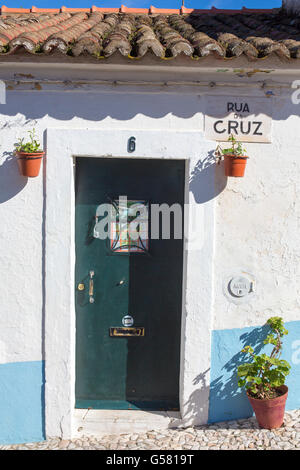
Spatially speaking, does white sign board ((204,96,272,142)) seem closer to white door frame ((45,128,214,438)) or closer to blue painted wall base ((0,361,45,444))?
white door frame ((45,128,214,438))

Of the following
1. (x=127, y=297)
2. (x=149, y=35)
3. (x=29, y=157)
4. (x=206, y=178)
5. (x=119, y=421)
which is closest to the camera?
(x=29, y=157)

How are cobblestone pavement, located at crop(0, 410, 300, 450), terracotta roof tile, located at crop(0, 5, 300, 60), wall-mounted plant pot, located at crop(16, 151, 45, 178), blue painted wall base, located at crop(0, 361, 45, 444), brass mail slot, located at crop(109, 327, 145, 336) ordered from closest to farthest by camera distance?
terracotta roof tile, located at crop(0, 5, 300, 60)
wall-mounted plant pot, located at crop(16, 151, 45, 178)
cobblestone pavement, located at crop(0, 410, 300, 450)
blue painted wall base, located at crop(0, 361, 45, 444)
brass mail slot, located at crop(109, 327, 145, 336)

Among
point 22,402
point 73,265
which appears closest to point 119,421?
point 22,402

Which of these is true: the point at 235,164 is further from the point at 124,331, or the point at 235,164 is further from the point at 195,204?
the point at 124,331

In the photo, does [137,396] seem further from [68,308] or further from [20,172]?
[20,172]

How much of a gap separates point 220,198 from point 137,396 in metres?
2.13

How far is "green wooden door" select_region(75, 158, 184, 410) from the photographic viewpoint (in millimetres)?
4461

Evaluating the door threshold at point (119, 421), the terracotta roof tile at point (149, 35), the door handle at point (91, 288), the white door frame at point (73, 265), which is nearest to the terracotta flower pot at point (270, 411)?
the white door frame at point (73, 265)

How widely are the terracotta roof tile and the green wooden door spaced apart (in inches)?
41.5

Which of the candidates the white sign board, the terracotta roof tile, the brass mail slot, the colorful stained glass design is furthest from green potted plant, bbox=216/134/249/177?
the brass mail slot

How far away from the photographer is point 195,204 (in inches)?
168

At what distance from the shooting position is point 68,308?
427cm

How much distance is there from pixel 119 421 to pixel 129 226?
1.87 meters

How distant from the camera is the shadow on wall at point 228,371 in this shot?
443 cm
